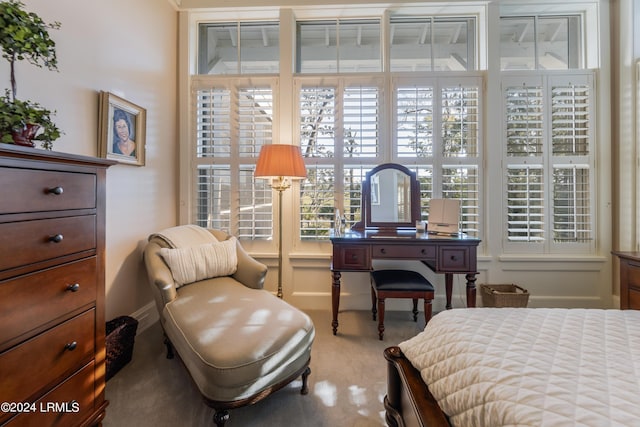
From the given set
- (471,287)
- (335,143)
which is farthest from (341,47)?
Answer: (471,287)

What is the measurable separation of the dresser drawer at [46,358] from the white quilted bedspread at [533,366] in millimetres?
1369

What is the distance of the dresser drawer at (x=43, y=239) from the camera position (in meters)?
0.87

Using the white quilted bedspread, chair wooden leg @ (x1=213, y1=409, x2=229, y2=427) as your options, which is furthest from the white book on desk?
chair wooden leg @ (x1=213, y1=409, x2=229, y2=427)

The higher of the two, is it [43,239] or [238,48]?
[238,48]

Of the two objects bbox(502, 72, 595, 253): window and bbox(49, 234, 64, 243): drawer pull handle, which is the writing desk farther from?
bbox(49, 234, 64, 243): drawer pull handle

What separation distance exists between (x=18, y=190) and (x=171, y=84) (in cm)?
221

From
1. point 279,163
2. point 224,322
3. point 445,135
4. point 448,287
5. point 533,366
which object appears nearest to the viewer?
point 533,366

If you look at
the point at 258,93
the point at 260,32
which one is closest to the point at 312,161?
the point at 258,93

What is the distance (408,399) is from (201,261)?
5.31 ft

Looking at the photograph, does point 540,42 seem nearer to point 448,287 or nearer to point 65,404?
point 448,287

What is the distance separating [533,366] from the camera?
2.57 feet

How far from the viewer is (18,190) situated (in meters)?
0.90

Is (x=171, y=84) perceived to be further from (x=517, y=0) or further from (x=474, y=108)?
(x=517, y=0)

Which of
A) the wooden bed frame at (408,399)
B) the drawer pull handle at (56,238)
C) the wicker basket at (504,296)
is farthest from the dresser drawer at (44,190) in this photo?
the wicker basket at (504,296)
